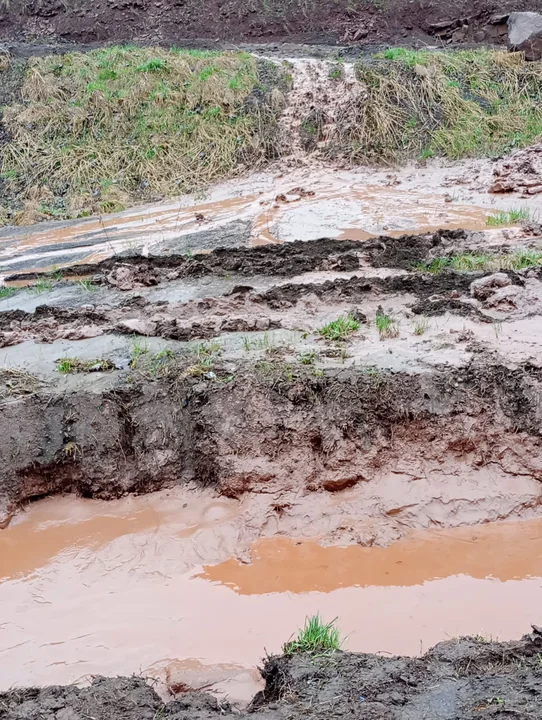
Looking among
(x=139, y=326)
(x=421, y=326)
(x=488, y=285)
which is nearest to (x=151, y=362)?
(x=139, y=326)

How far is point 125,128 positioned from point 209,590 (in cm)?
1283

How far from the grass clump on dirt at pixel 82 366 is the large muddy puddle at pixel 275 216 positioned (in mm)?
4198

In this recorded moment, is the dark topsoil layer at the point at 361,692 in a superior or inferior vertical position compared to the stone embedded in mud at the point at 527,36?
inferior

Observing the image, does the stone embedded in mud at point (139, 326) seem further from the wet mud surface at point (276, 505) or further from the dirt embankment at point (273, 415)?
the dirt embankment at point (273, 415)

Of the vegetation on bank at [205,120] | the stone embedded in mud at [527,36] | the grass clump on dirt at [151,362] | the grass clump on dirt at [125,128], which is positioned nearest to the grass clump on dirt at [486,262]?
the grass clump on dirt at [151,362]

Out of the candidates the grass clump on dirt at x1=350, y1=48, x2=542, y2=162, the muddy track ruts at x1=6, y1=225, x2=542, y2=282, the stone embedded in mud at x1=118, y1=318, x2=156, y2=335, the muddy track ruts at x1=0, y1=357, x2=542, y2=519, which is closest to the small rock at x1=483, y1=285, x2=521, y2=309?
the muddy track ruts at x1=0, y1=357, x2=542, y2=519

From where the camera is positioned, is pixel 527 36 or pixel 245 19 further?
pixel 245 19

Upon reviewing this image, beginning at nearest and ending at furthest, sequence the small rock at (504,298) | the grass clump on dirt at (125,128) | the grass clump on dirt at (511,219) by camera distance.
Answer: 1. the small rock at (504,298)
2. the grass clump on dirt at (511,219)
3. the grass clump on dirt at (125,128)

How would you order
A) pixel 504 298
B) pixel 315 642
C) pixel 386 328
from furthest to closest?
pixel 504 298, pixel 386 328, pixel 315 642

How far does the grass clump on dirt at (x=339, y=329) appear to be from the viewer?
5395 millimetres

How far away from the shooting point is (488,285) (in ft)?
20.2

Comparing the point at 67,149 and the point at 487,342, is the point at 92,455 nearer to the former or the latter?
the point at 487,342

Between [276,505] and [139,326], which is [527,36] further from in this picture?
[276,505]

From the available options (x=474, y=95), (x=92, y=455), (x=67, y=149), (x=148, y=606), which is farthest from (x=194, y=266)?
(x=474, y=95)
